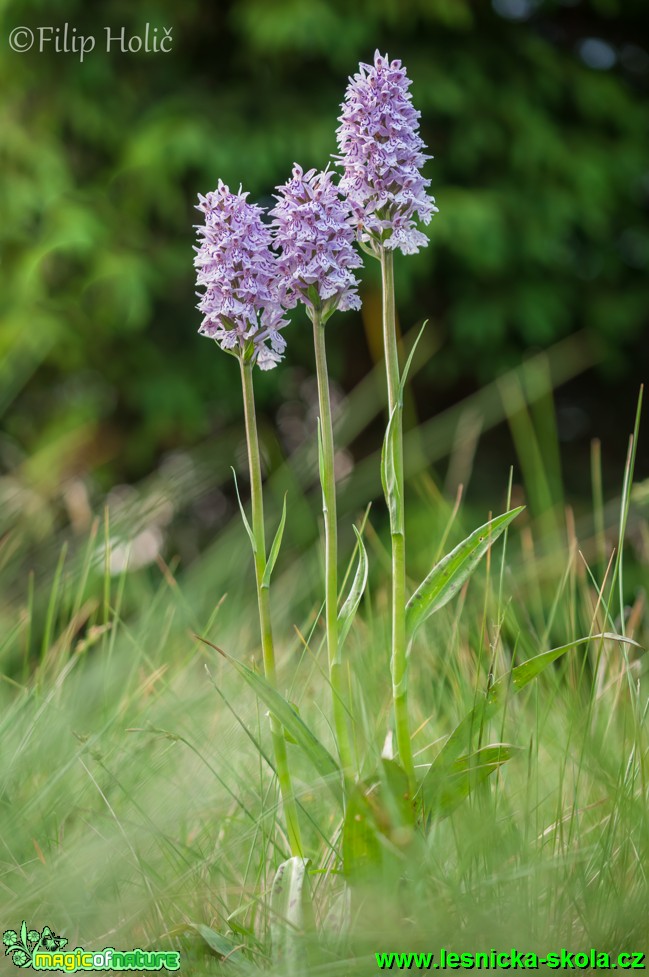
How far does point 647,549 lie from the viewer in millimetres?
2143

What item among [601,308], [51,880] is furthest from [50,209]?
[51,880]

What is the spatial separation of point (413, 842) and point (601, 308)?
417 centimetres

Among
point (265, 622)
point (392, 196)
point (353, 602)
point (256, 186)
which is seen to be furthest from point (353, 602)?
point (256, 186)

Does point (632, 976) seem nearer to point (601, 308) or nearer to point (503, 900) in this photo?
point (503, 900)

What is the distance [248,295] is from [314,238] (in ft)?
0.37

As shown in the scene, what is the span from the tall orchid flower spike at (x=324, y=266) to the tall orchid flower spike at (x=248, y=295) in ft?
0.10

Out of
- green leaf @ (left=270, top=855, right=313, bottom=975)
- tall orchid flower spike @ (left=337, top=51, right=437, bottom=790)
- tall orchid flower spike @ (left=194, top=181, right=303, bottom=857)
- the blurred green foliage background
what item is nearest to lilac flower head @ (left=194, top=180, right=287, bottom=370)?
tall orchid flower spike @ (left=194, top=181, right=303, bottom=857)

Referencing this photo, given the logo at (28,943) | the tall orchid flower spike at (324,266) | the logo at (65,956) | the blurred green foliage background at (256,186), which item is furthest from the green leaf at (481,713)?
the blurred green foliage background at (256,186)

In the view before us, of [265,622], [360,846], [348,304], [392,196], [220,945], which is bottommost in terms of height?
[220,945]

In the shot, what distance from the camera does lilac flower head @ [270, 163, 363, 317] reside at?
4.25 ft

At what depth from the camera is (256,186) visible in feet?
15.1

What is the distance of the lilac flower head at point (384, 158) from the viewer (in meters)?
1.29

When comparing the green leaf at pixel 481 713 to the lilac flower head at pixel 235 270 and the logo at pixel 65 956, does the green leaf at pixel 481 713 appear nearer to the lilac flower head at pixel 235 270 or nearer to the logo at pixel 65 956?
the logo at pixel 65 956

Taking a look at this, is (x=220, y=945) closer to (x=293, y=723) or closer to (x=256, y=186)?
(x=293, y=723)
